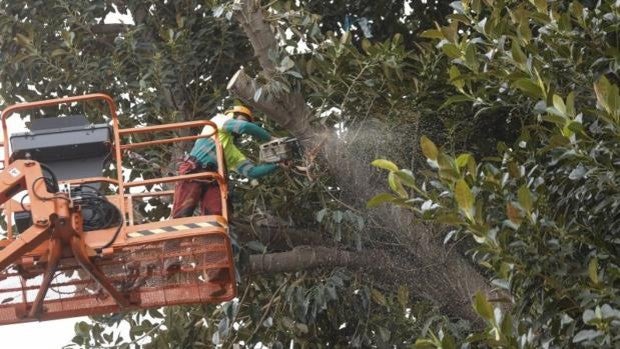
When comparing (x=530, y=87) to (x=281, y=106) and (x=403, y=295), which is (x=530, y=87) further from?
(x=403, y=295)

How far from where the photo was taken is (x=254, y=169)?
8617 mm

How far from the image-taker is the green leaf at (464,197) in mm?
5652

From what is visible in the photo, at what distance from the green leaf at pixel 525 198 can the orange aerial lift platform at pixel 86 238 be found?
211 cm

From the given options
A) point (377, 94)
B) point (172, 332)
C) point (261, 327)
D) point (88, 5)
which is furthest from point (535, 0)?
point (88, 5)

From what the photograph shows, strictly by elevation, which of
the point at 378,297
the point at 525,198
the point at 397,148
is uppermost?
the point at 525,198

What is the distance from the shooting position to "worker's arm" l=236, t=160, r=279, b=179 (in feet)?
28.2

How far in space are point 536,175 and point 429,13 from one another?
4.89 meters

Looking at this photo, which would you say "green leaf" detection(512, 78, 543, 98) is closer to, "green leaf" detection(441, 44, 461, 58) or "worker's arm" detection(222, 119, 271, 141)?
"green leaf" detection(441, 44, 461, 58)

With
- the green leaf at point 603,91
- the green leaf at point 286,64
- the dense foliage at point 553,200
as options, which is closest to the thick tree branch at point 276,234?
the green leaf at point 286,64

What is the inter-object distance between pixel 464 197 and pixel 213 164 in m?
3.14

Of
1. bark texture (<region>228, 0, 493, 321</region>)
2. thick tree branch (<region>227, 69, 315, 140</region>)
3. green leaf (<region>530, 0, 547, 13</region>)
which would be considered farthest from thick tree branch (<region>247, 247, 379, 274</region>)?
green leaf (<region>530, 0, 547, 13</region>)

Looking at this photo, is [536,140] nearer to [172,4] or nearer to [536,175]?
[536,175]

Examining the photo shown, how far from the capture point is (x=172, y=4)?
1101 cm

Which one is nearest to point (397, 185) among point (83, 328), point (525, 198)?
point (525, 198)
